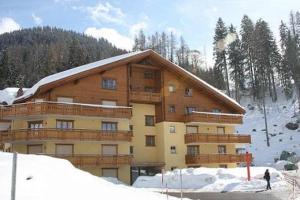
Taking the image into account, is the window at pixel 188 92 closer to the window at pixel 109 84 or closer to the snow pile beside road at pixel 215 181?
the window at pixel 109 84

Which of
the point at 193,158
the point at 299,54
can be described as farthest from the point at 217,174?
the point at 299,54

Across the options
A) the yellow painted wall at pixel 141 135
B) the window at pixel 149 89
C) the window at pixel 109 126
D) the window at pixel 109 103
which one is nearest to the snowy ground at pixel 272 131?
the yellow painted wall at pixel 141 135

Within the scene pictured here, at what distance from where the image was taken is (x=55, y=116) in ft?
124

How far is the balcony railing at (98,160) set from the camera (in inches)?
1453

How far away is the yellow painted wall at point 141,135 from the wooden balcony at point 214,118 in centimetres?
473

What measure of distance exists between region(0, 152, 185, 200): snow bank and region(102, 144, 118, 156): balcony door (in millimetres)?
20553

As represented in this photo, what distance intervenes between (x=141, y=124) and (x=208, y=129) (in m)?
8.66

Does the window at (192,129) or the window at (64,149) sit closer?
the window at (64,149)

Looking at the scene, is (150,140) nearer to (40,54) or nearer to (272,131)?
(272,131)

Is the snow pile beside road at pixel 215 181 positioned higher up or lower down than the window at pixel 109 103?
lower down

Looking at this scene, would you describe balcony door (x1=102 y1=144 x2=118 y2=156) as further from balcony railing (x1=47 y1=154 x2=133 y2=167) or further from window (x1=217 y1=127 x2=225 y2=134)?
window (x1=217 y1=127 x2=225 y2=134)

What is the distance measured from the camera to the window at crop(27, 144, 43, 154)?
123 feet

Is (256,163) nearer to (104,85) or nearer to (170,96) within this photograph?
(170,96)

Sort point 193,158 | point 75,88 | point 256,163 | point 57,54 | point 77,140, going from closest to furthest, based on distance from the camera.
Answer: point 77,140
point 75,88
point 193,158
point 256,163
point 57,54
